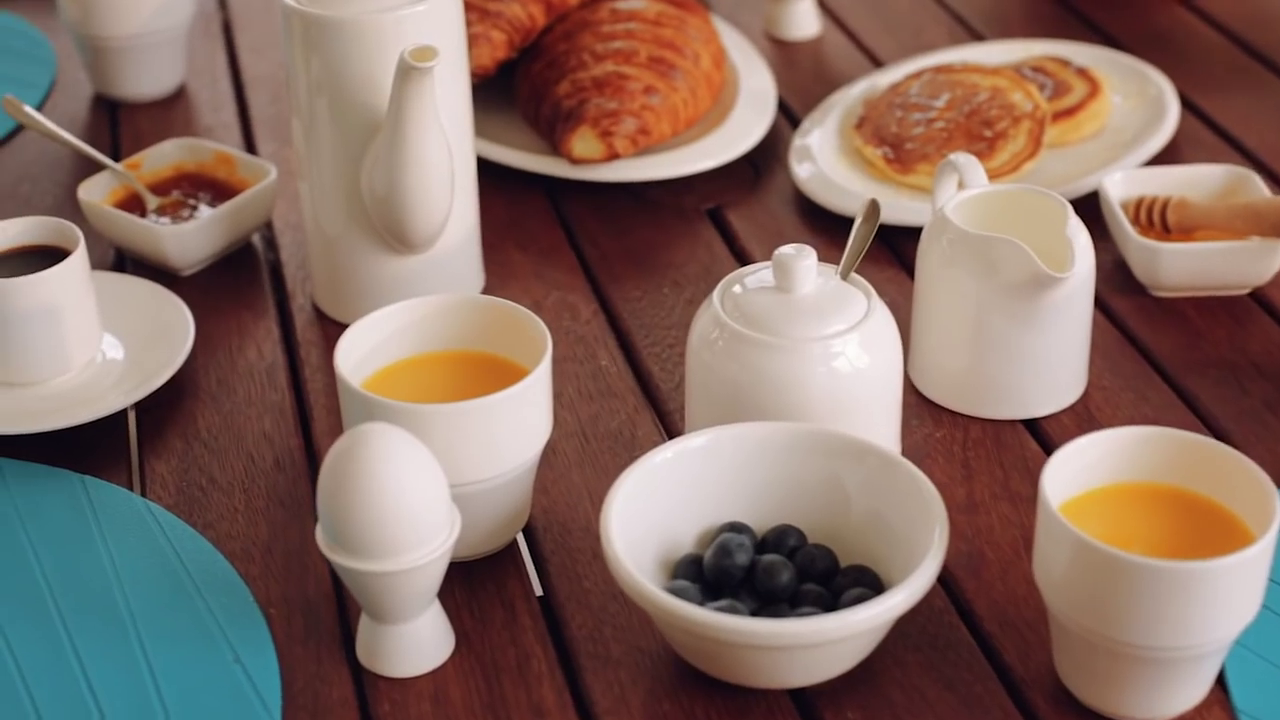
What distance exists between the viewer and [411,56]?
3.08 feet

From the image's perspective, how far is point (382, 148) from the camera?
0.98 m

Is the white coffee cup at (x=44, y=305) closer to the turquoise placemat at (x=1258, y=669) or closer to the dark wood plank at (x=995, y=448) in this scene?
the dark wood plank at (x=995, y=448)

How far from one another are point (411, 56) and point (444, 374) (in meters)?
0.21

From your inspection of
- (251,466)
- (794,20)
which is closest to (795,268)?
(251,466)

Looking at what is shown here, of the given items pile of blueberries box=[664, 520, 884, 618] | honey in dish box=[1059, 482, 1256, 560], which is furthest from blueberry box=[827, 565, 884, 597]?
honey in dish box=[1059, 482, 1256, 560]

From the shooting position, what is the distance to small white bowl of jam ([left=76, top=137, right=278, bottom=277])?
3.75 feet

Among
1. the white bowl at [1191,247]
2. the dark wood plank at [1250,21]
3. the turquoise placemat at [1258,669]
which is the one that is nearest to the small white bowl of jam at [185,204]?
the white bowl at [1191,247]

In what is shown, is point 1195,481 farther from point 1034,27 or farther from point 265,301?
point 1034,27

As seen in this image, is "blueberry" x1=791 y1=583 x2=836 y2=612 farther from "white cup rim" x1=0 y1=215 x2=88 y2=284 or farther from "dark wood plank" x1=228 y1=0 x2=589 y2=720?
"white cup rim" x1=0 y1=215 x2=88 y2=284

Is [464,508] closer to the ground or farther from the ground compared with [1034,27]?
farther from the ground

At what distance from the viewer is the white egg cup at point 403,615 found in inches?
28.5

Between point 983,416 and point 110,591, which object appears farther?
point 983,416

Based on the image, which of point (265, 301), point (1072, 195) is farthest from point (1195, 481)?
point (265, 301)

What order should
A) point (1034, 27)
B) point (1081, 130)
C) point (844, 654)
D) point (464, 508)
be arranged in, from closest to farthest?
1. point (844, 654)
2. point (464, 508)
3. point (1081, 130)
4. point (1034, 27)
